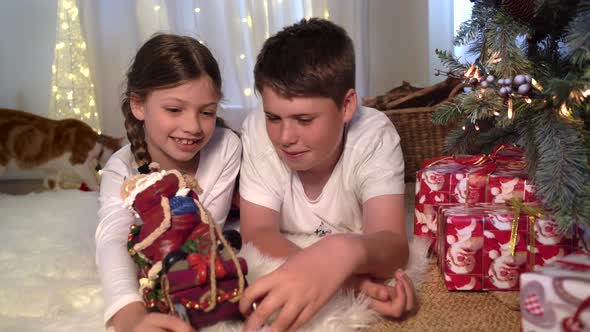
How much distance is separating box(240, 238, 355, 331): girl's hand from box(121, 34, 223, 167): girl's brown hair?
51 cm

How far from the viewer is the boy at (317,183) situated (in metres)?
0.77

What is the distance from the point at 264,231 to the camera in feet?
3.68

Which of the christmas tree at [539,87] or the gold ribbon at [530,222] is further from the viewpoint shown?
the gold ribbon at [530,222]

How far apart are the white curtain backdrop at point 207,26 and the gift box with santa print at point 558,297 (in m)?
1.97

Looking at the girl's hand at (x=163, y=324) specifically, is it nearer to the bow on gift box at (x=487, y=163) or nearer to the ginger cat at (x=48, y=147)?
the bow on gift box at (x=487, y=163)

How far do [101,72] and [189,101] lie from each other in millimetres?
1621

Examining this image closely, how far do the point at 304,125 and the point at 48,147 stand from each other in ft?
5.30

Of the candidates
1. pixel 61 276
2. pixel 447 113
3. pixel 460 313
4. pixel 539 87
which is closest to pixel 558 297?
pixel 460 313

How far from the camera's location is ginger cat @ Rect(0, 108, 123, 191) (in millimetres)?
2230

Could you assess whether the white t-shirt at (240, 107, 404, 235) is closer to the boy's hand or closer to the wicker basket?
the boy's hand

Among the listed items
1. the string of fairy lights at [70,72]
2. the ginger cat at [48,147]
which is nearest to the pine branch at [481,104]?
the ginger cat at [48,147]

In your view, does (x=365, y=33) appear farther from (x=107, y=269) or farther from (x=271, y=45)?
(x=107, y=269)

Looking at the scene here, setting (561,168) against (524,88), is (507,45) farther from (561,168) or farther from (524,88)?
(561,168)

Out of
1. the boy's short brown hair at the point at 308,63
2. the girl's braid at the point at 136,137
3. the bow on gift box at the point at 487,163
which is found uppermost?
the boy's short brown hair at the point at 308,63
